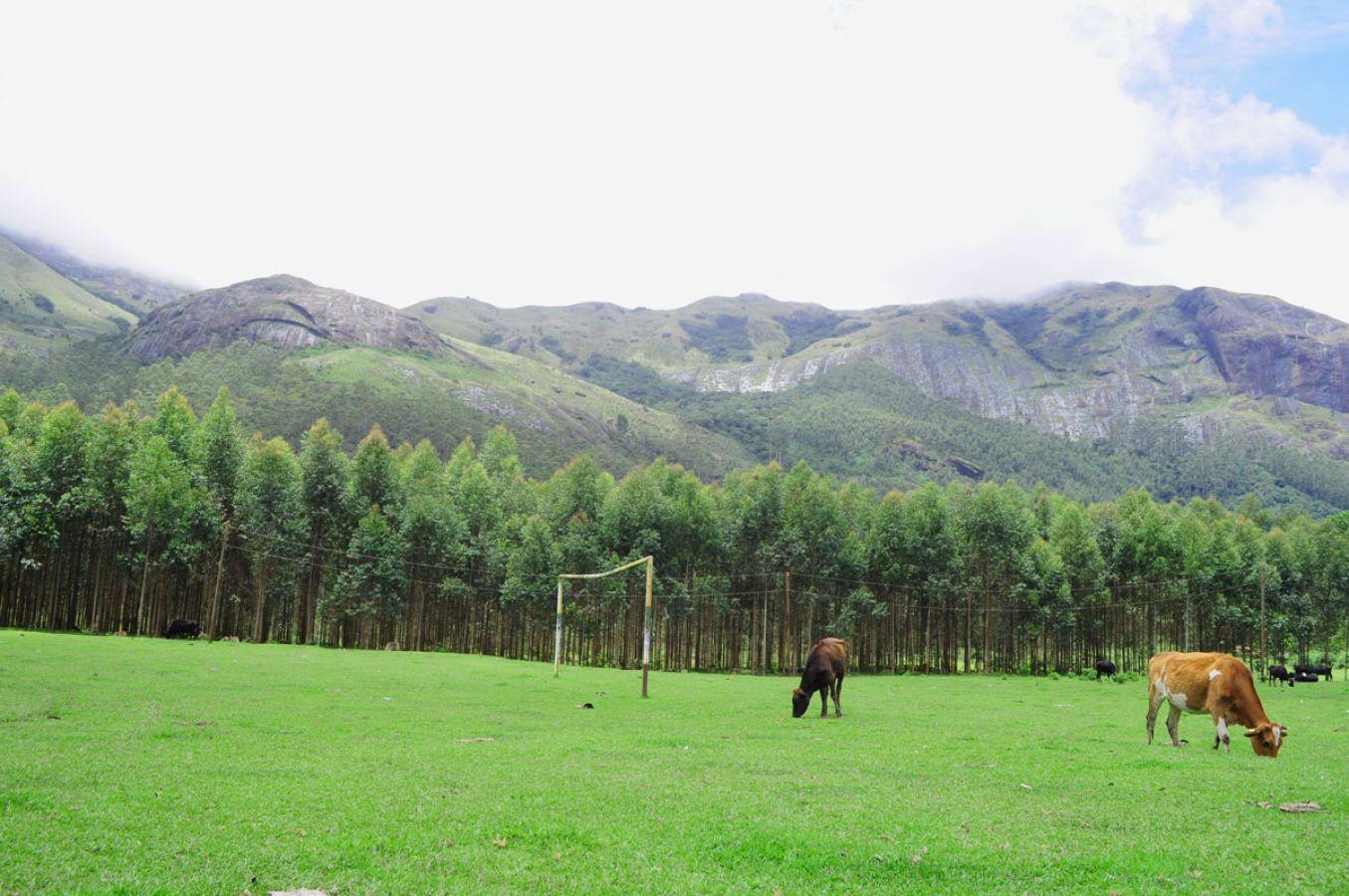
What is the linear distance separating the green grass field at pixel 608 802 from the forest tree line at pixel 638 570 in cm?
4523

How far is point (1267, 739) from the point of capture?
18672 mm

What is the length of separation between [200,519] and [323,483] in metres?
10.9

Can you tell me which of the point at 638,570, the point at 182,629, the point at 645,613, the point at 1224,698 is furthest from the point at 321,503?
the point at 1224,698

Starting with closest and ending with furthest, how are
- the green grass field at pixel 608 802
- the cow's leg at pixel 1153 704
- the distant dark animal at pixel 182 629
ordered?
the green grass field at pixel 608 802 < the cow's leg at pixel 1153 704 < the distant dark animal at pixel 182 629

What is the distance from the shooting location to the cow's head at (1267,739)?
61.1 feet

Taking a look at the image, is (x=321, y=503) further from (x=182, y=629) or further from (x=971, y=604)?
(x=971, y=604)

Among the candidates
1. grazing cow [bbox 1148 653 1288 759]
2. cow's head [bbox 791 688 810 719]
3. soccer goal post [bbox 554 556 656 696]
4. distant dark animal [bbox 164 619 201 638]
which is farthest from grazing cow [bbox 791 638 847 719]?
distant dark animal [bbox 164 619 201 638]

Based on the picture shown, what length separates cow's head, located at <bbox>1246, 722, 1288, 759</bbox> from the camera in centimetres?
1862

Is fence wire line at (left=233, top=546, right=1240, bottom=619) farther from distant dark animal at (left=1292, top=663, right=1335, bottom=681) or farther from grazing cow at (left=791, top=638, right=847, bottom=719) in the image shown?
grazing cow at (left=791, top=638, right=847, bottom=719)

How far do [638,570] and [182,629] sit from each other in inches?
1415

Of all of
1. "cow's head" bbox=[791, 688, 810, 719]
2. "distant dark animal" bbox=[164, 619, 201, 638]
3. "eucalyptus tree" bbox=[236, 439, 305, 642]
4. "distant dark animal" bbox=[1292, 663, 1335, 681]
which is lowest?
"distant dark animal" bbox=[1292, 663, 1335, 681]

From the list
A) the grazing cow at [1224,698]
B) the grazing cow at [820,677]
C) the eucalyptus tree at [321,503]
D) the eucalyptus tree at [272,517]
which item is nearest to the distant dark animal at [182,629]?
the eucalyptus tree at [272,517]

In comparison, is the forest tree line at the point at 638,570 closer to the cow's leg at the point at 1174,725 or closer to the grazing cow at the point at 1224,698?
the cow's leg at the point at 1174,725

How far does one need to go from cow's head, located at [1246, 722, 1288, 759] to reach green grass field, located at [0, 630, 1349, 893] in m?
0.66
